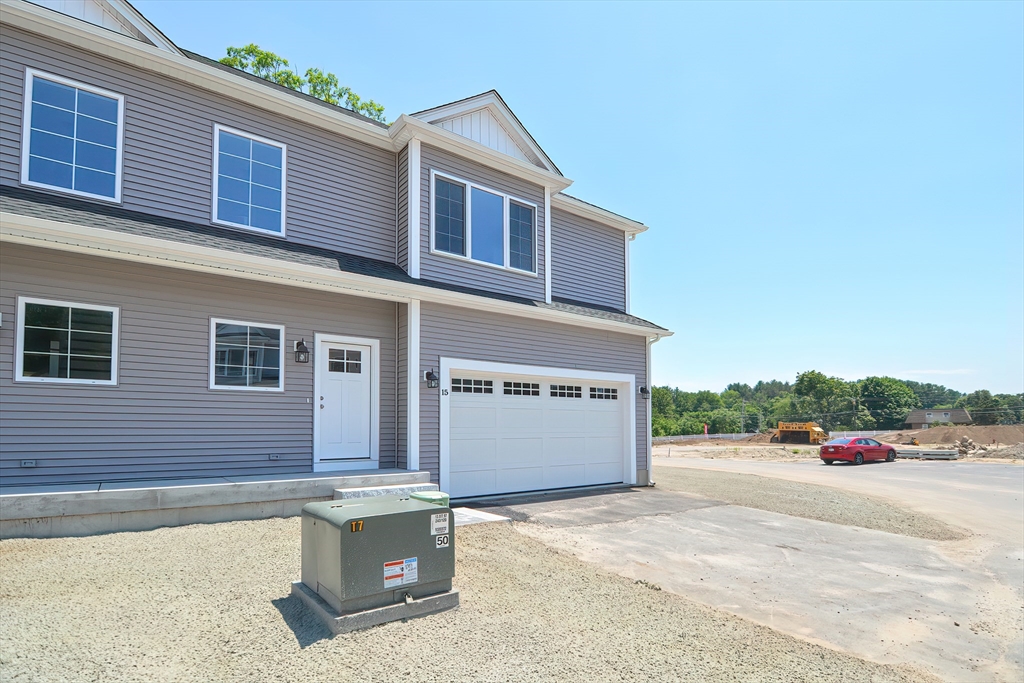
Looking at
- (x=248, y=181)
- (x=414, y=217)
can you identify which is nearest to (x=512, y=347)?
(x=414, y=217)

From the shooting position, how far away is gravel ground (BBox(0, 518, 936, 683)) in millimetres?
3420

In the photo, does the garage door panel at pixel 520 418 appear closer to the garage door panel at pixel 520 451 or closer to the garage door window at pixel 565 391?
the garage door panel at pixel 520 451

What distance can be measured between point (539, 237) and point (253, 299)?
240 inches

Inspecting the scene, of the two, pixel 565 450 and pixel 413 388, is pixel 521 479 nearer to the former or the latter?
pixel 565 450

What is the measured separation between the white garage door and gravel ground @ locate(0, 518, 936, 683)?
4583 millimetres

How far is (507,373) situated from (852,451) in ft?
75.8

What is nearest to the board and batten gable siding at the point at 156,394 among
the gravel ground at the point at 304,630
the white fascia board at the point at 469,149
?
the gravel ground at the point at 304,630

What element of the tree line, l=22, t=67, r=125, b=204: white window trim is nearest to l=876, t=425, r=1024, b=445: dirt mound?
the tree line

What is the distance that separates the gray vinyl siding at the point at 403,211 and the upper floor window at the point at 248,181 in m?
2.04

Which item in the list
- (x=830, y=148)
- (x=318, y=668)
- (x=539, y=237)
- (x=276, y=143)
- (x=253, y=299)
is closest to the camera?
(x=318, y=668)

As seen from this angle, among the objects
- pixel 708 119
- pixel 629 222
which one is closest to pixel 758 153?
pixel 708 119

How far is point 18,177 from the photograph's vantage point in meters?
7.19

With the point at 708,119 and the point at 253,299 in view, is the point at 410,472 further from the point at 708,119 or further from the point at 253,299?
the point at 708,119

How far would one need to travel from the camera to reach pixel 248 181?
9016mm
